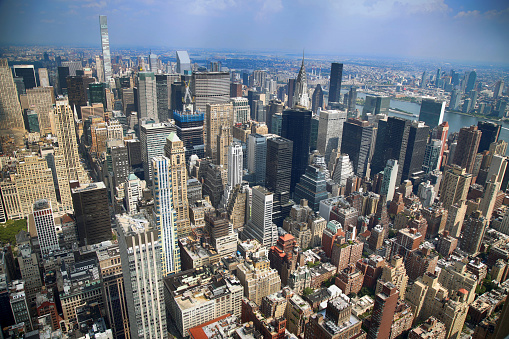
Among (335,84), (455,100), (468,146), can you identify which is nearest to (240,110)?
(335,84)

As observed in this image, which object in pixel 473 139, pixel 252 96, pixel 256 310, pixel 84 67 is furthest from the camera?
pixel 252 96

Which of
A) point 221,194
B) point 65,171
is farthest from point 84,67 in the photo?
point 221,194

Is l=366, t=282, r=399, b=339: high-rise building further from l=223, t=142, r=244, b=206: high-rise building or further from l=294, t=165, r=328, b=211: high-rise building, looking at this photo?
l=223, t=142, r=244, b=206: high-rise building

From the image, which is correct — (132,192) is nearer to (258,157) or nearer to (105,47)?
(258,157)

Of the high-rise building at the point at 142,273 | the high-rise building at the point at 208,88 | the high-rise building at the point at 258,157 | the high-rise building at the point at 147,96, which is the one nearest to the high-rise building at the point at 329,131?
the high-rise building at the point at 258,157

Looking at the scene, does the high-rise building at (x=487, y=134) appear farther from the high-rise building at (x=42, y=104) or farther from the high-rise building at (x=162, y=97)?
the high-rise building at (x=42, y=104)

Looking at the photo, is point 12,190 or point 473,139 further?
point 473,139

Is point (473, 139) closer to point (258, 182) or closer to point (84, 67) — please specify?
point (258, 182)

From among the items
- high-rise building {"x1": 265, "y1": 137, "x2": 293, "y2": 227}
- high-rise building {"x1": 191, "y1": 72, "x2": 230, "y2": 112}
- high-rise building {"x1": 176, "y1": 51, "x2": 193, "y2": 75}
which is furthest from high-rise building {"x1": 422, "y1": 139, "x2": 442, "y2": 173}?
high-rise building {"x1": 176, "y1": 51, "x2": 193, "y2": 75}
